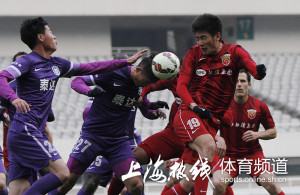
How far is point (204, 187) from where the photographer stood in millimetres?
6227

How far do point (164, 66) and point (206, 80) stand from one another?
0.56 m

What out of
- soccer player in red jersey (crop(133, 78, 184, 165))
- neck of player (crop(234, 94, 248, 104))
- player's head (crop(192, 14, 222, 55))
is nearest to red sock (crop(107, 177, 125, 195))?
soccer player in red jersey (crop(133, 78, 184, 165))

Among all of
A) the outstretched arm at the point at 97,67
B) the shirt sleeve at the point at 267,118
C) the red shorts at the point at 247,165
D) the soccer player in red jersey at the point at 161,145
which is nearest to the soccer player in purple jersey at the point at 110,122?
the outstretched arm at the point at 97,67

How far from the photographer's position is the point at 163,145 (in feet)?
24.1

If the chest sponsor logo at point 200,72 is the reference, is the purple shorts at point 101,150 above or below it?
below

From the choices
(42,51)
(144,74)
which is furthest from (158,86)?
(42,51)

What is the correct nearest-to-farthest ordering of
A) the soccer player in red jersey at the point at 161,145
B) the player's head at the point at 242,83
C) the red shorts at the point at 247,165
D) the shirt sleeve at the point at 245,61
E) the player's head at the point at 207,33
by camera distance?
the shirt sleeve at the point at 245,61 < the player's head at the point at 207,33 < the soccer player in red jersey at the point at 161,145 < the red shorts at the point at 247,165 < the player's head at the point at 242,83

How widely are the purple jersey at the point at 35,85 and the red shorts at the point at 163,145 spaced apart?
1.72 m

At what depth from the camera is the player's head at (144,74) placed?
21.3ft

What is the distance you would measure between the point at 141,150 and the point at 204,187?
3.97 feet

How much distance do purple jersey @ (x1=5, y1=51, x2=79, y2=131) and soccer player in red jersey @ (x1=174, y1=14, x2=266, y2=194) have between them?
136 centimetres

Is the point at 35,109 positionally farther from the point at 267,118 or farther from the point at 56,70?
the point at 267,118

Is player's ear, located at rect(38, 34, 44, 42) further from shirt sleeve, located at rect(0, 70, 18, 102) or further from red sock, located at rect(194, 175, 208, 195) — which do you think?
red sock, located at rect(194, 175, 208, 195)

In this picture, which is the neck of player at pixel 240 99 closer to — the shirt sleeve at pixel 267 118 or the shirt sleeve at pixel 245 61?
the shirt sleeve at pixel 267 118
